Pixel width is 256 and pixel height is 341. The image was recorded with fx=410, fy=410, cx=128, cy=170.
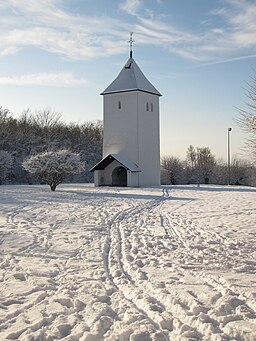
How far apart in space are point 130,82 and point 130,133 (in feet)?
14.9

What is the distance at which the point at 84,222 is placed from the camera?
11.8 metres

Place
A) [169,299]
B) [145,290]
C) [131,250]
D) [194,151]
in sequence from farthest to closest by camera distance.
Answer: [194,151]
[131,250]
[145,290]
[169,299]

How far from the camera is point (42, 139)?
5041 cm

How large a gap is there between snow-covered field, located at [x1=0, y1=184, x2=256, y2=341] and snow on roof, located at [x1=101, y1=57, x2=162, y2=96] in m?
25.0

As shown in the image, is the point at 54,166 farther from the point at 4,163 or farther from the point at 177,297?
the point at 177,297

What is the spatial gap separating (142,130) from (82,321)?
99.7 feet

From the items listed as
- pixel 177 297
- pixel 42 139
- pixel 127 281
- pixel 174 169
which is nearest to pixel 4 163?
pixel 42 139

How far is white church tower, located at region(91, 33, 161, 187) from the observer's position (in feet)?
112

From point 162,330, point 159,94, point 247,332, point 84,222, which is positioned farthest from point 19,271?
point 159,94

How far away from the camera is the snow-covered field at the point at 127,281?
13.9 ft

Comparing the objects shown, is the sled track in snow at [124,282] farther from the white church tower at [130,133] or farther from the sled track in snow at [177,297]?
the white church tower at [130,133]

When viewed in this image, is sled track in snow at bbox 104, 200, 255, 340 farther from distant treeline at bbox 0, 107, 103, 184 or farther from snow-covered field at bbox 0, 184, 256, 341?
distant treeline at bbox 0, 107, 103, 184

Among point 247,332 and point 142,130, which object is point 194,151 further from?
point 247,332

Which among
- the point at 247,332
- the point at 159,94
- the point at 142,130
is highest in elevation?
the point at 159,94
